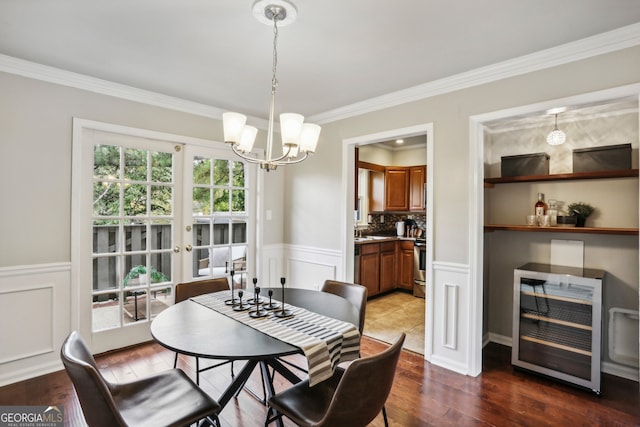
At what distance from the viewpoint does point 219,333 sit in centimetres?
162

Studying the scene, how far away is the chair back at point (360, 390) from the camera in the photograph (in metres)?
1.27

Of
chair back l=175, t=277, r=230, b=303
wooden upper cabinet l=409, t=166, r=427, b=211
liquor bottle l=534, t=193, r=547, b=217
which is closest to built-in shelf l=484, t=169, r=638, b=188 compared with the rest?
liquor bottle l=534, t=193, r=547, b=217

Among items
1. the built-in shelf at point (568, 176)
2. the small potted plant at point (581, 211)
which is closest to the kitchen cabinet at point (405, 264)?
the built-in shelf at point (568, 176)

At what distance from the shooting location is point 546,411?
2219 millimetres

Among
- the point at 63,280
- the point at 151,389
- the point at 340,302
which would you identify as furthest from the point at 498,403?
the point at 63,280

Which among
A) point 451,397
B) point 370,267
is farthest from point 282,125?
point 370,267

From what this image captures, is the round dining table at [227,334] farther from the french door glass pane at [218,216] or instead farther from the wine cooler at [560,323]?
the wine cooler at [560,323]

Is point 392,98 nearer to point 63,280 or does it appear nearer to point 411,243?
point 411,243

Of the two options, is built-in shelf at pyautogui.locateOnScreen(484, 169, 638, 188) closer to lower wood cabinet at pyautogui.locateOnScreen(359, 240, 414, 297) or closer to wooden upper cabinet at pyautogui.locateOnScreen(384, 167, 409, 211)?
lower wood cabinet at pyautogui.locateOnScreen(359, 240, 414, 297)

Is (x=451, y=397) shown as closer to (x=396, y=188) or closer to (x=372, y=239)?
(x=372, y=239)

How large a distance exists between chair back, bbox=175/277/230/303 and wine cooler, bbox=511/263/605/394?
8.09ft

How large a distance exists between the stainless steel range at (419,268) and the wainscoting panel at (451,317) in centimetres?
220

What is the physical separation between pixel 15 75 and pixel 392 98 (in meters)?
3.07

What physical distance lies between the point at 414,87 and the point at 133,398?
2992 millimetres
